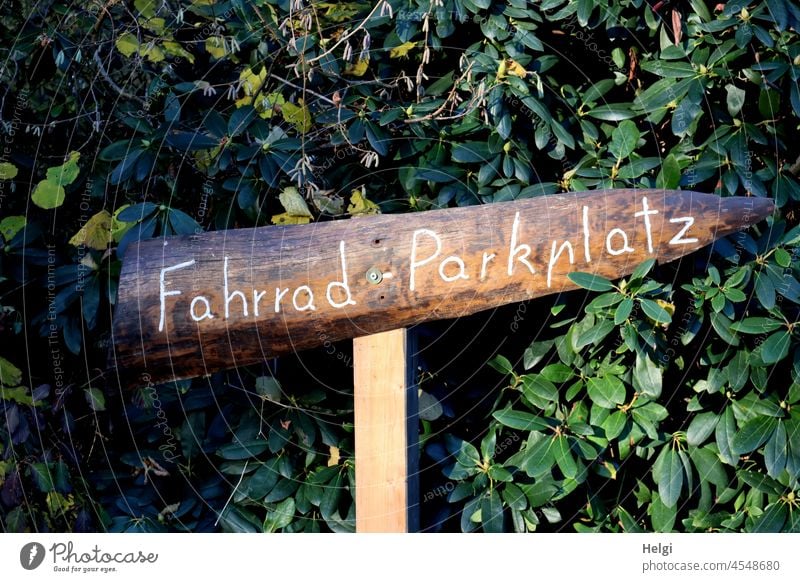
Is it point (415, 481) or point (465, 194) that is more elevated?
point (465, 194)

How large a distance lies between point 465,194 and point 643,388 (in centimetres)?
58

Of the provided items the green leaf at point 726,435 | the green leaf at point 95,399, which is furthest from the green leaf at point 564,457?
the green leaf at point 95,399

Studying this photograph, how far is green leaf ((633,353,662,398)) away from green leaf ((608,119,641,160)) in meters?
0.44

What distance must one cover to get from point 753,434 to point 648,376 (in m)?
0.25

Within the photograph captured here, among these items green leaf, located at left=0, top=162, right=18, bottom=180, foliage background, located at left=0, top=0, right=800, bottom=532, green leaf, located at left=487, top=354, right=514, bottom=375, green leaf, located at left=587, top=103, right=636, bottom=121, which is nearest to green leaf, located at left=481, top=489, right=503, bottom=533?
foliage background, located at left=0, top=0, right=800, bottom=532

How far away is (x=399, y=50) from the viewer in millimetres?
2193

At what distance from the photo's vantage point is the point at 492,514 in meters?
2.05

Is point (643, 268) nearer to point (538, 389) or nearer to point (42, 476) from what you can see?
point (538, 389)

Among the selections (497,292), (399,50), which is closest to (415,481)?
(497,292)

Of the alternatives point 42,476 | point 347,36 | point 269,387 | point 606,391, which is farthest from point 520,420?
point 42,476

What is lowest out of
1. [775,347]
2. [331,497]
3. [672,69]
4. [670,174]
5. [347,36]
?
[331,497]

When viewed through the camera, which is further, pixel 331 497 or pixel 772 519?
pixel 331 497

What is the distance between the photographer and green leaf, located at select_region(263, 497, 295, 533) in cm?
215
